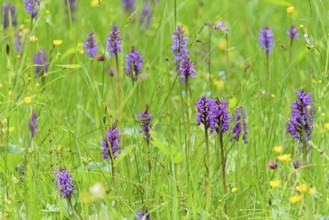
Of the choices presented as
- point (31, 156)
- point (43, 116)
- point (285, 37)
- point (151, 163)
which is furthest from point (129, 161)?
point (285, 37)

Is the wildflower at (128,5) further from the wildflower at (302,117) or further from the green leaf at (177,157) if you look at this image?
the green leaf at (177,157)

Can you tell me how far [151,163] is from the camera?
292 cm

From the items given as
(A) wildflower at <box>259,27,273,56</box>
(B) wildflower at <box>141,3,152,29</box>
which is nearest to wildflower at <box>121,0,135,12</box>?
(B) wildflower at <box>141,3,152,29</box>

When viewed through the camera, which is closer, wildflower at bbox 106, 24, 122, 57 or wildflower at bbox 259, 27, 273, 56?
wildflower at bbox 106, 24, 122, 57

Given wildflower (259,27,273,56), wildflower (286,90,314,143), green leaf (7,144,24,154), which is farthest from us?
wildflower (259,27,273,56)

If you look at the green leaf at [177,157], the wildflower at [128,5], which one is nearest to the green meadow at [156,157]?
the green leaf at [177,157]

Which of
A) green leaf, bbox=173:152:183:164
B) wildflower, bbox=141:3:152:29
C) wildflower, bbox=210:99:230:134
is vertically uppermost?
wildflower, bbox=141:3:152:29

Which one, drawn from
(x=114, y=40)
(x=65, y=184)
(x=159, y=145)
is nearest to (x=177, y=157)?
(x=159, y=145)

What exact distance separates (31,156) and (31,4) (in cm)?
56

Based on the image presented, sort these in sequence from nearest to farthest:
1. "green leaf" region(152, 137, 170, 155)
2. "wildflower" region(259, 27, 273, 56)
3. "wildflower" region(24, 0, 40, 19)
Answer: "green leaf" region(152, 137, 170, 155) → "wildflower" region(24, 0, 40, 19) → "wildflower" region(259, 27, 273, 56)

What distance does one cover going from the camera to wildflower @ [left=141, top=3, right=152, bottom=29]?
190 inches

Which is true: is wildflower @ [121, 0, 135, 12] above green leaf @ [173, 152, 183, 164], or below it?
above

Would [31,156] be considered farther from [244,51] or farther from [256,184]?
[244,51]

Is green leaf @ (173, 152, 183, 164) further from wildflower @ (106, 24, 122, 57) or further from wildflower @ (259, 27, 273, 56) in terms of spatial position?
wildflower @ (259, 27, 273, 56)
